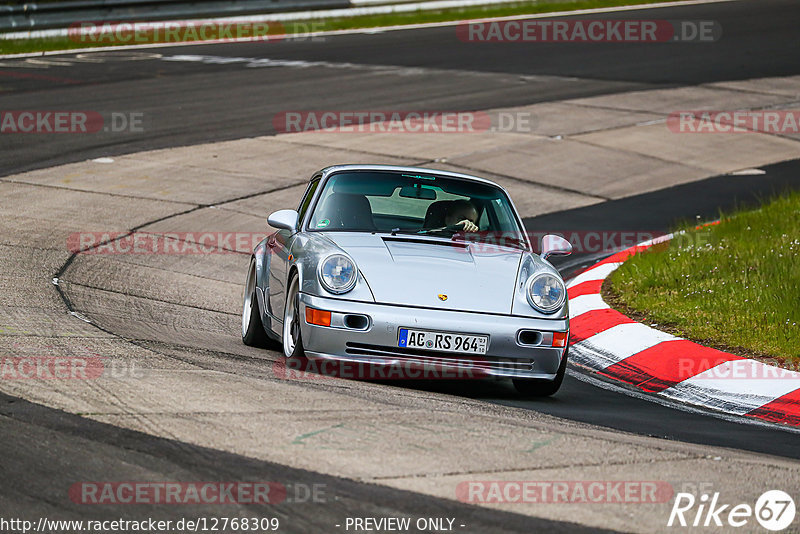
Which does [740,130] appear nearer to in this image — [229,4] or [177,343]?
[177,343]

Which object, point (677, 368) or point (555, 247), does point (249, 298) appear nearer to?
point (555, 247)

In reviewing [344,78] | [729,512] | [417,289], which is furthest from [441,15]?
[729,512]

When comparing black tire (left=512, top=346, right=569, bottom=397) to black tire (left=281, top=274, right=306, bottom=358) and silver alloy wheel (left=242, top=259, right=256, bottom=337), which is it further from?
silver alloy wheel (left=242, top=259, right=256, bottom=337)

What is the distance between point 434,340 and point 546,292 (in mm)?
799

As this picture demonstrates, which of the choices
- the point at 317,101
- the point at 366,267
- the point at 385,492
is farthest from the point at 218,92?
the point at 385,492

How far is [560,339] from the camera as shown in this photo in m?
6.65

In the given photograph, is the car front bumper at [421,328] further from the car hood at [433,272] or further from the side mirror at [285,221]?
the side mirror at [285,221]

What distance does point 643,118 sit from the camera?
1839cm

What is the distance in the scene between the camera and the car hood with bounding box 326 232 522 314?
255 inches

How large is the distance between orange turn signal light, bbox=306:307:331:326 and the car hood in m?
0.30

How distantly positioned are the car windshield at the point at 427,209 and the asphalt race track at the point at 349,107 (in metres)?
1.00

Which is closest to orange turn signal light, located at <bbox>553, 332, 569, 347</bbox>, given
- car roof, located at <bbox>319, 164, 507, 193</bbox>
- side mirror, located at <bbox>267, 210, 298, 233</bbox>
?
car roof, located at <bbox>319, 164, 507, 193</bbox>

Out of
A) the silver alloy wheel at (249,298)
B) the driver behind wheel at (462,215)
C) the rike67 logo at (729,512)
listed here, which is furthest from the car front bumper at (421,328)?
the rike67 logo at (729,512)

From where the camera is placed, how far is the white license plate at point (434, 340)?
6352mm
